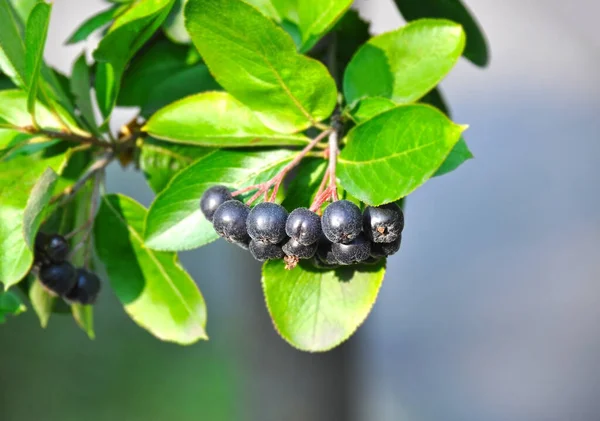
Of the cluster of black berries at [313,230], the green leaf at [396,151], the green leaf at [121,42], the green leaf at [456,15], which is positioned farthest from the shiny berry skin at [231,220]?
the green leaf at [456,15]

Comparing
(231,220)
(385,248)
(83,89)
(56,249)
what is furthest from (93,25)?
(385,248)

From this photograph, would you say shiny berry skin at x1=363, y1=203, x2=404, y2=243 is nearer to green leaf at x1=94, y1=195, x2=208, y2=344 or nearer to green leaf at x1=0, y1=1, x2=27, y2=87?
green leaf at x1=94, y1=195, x2=208, y2=344

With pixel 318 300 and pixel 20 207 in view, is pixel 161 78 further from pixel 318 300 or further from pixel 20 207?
pixel 318 300

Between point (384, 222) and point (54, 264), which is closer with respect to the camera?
point (384, 222)

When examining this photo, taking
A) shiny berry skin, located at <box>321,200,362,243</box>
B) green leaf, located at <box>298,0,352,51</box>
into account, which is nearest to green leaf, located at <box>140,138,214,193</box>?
green leaf, located at <box>298,0,352,51</box>

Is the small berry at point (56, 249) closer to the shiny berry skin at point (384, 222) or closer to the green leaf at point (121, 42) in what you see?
the green leaf at point (121, 42)

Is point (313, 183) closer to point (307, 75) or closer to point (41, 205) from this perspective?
point (307, 75)

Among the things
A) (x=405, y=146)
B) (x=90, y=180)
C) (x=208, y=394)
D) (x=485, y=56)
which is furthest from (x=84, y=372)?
(x=405, y=146)
